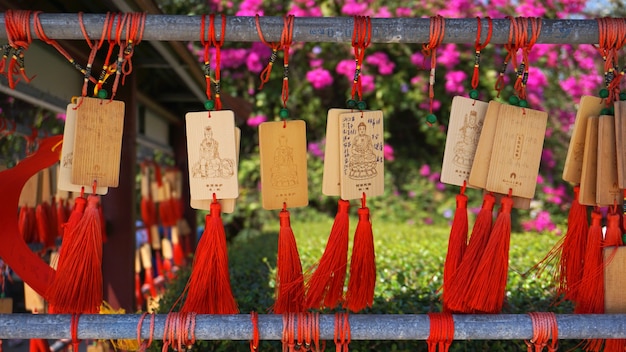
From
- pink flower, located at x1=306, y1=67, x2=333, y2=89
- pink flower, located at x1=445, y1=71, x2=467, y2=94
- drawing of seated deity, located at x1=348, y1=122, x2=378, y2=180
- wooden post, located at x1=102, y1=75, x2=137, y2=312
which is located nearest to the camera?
drawing of seated deity, located at x1=348, y1=122, x2=378, y2=180

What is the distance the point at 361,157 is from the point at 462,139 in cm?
20

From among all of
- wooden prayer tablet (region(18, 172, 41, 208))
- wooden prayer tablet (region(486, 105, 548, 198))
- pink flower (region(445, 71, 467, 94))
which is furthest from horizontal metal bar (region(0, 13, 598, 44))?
pink flower (region(445, 71, 467, 94))

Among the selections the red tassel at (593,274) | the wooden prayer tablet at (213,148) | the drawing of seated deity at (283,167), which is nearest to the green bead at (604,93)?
the red tassel at (593,274)

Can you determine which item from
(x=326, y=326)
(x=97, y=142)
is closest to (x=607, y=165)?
(x=326, y=326)

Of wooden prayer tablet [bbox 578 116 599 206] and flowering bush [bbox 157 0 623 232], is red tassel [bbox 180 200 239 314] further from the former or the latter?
flowering bush [bbox 157 0 623 232]

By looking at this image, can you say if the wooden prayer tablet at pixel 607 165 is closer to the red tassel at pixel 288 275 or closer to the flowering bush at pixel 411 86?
the red tassel at pixel 288 275

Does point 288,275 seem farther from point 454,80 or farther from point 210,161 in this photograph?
point 454,80

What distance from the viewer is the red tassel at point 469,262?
119 cm

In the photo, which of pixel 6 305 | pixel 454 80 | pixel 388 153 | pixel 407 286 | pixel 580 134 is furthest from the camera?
pixel 388 153

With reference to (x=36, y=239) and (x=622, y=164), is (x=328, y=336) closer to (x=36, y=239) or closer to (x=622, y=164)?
(x=622, y=164)

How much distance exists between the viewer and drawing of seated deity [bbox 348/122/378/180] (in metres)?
1.21

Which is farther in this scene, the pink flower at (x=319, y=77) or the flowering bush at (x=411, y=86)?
the pink flower at (x=319, y=77)

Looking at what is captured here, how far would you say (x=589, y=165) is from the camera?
3.95ft

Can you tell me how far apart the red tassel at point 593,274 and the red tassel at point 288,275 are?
1.88ft
